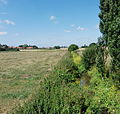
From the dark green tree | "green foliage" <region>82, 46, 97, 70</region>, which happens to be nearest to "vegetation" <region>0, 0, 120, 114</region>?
the dark green tree

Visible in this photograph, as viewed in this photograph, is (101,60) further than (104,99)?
Yes

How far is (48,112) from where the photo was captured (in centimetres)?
446

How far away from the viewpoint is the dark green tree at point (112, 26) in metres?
8.09

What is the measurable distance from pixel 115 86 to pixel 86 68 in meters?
7.50

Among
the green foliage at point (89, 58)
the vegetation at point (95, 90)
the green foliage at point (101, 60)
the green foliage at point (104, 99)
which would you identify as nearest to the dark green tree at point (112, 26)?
the vegetation at point (95, 90)

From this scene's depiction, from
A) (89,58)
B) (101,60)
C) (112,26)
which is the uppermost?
(112,26)

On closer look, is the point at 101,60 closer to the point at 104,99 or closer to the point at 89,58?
the point at 104,99

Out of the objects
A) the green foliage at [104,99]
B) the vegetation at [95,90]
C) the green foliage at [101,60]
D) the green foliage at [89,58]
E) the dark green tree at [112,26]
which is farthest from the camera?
the green foliage at [89,58]

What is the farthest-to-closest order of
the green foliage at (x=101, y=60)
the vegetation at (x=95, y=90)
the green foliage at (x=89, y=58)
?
the green foliage at (x=89, y=58) → the green foliage at (x=101, y=60) → the vegetation at (x=95, y=90)

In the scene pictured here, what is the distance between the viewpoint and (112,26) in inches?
327

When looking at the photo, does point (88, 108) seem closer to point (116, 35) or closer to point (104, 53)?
point (116, 35)

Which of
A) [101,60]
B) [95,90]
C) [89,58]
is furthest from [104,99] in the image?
[89,58]

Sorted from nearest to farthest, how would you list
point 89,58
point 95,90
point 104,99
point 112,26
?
point 104,99
point 112,26
point 95,90
point 89,58

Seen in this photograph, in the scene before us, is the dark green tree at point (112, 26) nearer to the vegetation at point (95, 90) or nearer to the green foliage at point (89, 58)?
the vegetation at point (95, 90)
